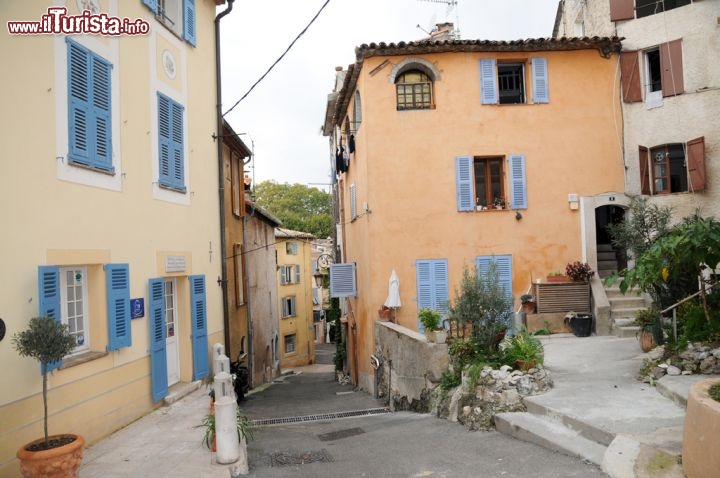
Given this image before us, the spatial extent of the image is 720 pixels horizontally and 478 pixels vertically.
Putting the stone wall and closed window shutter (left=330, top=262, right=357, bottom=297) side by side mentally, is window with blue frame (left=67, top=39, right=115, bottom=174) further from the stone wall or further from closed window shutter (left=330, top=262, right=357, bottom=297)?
closed window shutter (left=330, top=262, right=357, bottom=297)

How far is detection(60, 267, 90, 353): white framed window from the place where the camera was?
7.24 m

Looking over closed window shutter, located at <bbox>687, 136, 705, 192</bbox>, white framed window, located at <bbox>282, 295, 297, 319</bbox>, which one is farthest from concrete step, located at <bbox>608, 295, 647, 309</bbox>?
white framed window, located at <bbox>282, 295, 297, 319</bbox>

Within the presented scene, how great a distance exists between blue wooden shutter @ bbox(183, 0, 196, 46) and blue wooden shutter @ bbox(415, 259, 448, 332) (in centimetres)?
714

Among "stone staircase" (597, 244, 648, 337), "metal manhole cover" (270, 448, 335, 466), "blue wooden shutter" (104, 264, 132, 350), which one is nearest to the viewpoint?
"metal manhole cover" (270, 448, 335, 466)

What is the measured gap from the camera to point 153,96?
941 centimetres

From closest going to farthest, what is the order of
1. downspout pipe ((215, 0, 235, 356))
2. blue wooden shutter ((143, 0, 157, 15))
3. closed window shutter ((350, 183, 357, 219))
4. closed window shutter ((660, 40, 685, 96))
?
blue wooden shutter ((143, 0, 157, 15))
downspout pipe ((215, 0, 235, 356))
closed window shutter ((660, 40, 685, 96))
closed window shutter ((350, 183, 357, 219))

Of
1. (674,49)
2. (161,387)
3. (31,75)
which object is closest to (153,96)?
(31,75)

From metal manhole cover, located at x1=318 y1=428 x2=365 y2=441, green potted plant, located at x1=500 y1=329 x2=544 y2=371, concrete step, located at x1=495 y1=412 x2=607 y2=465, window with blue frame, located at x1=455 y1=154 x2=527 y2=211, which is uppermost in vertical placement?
window with blue frame, located at x1=455 y1=154 x2=527 y2=211

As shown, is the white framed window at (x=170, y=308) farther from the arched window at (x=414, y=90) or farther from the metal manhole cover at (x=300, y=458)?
the arched window at (x=414, y=90)

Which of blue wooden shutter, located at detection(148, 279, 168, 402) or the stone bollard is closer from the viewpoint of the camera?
the stone bollard

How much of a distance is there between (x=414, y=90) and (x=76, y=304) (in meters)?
9.65

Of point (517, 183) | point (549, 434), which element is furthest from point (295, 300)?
point (549, 434)

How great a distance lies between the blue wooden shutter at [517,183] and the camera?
14055 millimetres

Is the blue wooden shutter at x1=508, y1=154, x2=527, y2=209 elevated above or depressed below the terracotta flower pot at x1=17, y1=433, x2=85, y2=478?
above
